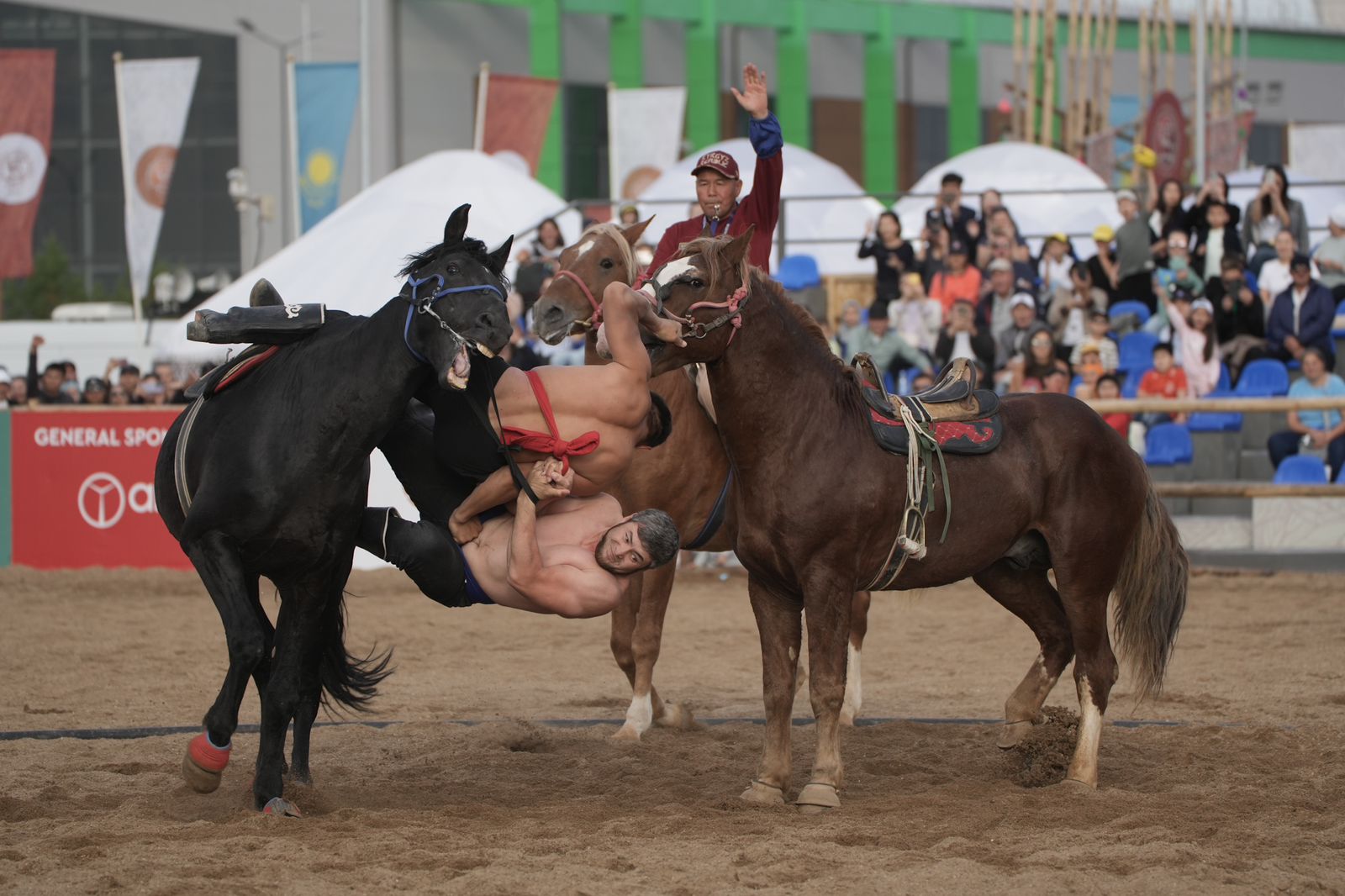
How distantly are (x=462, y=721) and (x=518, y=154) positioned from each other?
53.6ft

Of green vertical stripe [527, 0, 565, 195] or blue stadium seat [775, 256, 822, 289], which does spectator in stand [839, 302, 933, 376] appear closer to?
blue stadium seat [775, 256, 822, 289]

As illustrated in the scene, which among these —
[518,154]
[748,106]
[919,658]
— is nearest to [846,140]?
[518,154]

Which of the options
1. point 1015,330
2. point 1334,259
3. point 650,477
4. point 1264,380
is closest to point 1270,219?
point 1334,259

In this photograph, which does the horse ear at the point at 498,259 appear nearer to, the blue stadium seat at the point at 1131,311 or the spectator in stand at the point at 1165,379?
the spectator in stand at the point at 1165,379

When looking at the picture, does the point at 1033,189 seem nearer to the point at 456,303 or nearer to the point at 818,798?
the point at 818,798

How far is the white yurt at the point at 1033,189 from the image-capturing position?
68.8 ft

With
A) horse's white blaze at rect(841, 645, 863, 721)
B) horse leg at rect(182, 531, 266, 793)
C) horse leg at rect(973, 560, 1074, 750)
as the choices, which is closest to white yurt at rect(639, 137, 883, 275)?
horse's white blaze at rect(841, 645, 863, 721)

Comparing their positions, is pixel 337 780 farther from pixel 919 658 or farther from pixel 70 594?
pixel 70 594

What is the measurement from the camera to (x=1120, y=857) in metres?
4.89

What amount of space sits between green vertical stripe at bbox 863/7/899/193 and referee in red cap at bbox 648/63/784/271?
121ft

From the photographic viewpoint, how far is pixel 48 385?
16484 millimetres

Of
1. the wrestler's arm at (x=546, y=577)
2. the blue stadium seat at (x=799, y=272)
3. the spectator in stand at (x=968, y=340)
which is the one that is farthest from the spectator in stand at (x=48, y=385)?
the wrestler's arm at (x=546, y=577)

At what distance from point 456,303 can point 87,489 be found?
950 cm

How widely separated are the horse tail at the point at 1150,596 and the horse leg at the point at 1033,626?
0.27 metres
